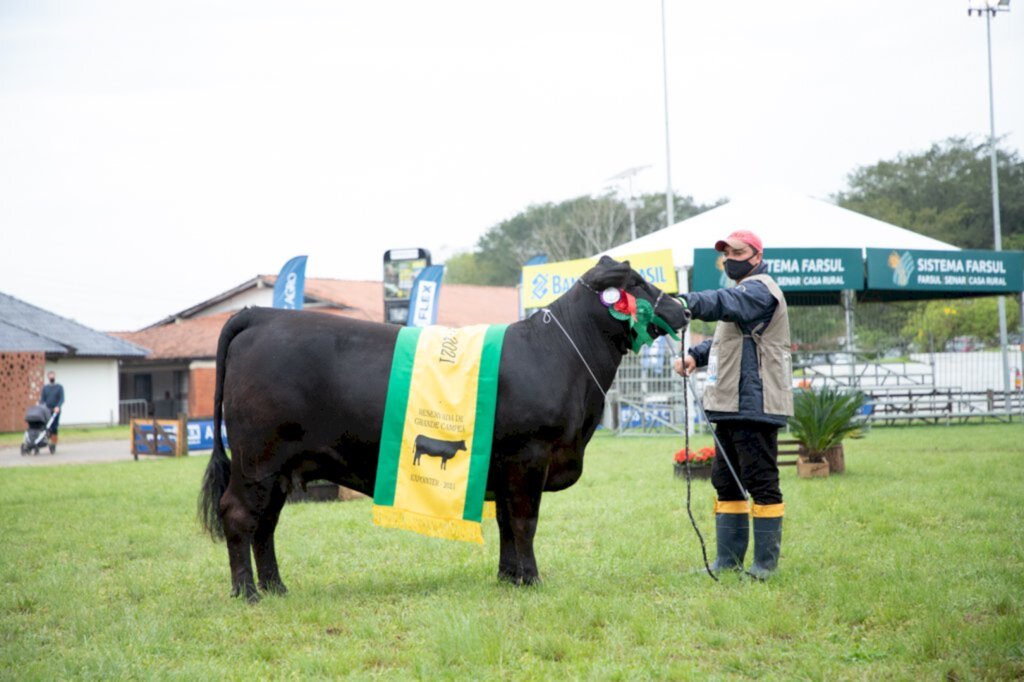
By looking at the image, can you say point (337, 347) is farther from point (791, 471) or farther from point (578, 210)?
point (578, 210)

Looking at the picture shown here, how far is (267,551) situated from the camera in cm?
570

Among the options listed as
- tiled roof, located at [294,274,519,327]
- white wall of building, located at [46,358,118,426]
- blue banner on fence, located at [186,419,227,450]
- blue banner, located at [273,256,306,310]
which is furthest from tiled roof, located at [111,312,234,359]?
blue banner, located at [273,256,306,310]

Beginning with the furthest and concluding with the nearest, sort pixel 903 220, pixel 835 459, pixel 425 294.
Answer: pixel 903 220
pixel 425 294
pixel 835 459

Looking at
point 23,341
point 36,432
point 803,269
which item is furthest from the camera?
point 23,341

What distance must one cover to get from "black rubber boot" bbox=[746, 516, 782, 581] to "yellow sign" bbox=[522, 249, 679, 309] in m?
11.3

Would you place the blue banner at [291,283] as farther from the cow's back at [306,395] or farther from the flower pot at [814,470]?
the cow's back at [306,395]

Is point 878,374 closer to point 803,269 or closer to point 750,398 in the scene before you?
point 803,269

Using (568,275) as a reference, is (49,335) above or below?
below

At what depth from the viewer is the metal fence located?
64.1 feet

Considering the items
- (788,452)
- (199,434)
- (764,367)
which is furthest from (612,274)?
(199,434)

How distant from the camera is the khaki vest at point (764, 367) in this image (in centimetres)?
569

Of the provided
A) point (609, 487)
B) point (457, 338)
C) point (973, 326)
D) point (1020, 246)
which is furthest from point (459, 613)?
point (1020, 246)

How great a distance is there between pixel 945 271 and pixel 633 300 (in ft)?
49.3

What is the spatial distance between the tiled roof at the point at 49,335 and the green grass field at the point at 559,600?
83.4 ft
